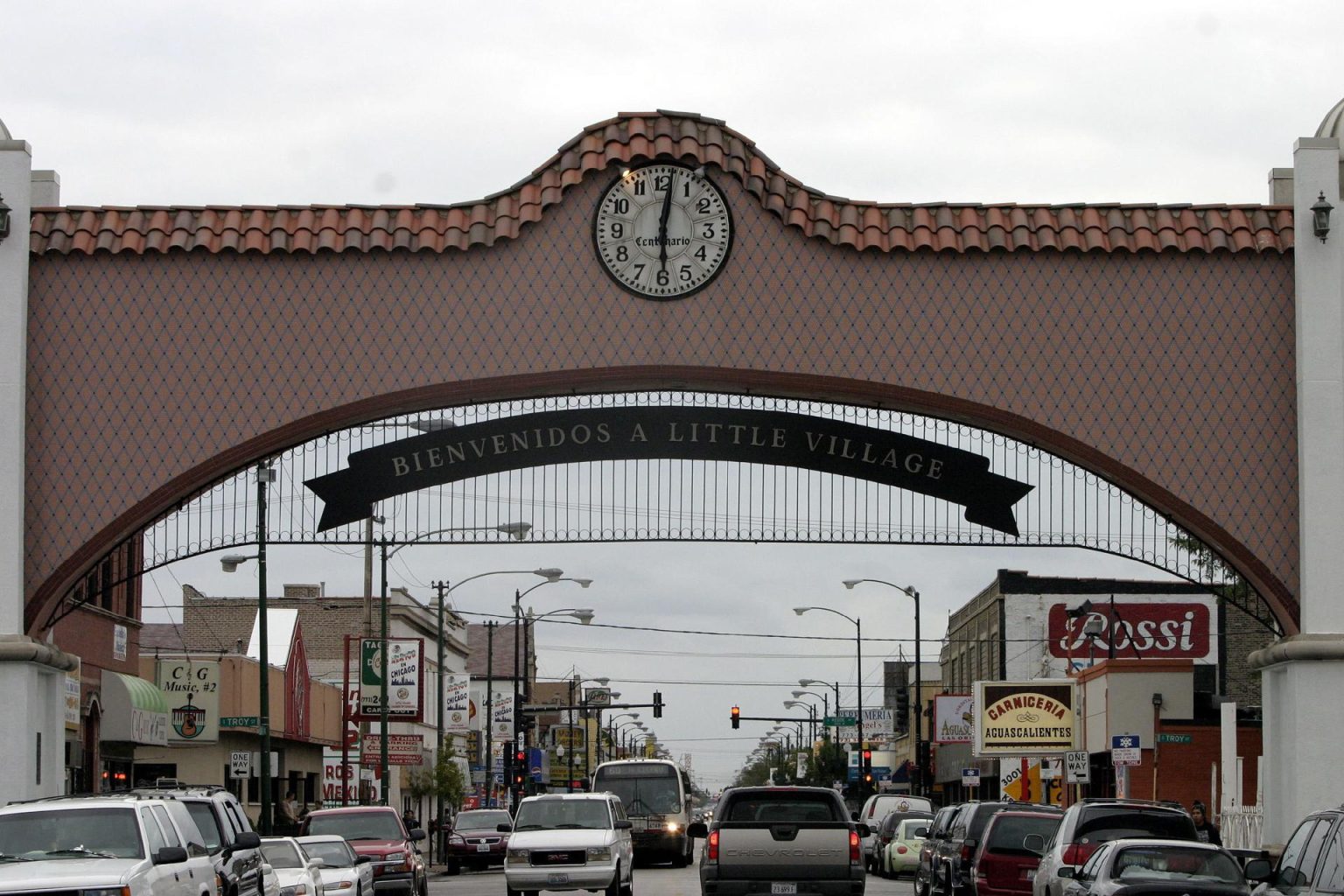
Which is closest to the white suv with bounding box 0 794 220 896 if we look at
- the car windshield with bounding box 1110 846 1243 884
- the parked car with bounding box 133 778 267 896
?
the parked car with bounding box 133 778 267 896

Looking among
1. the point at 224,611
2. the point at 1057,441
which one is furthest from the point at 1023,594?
the point at 1057,441

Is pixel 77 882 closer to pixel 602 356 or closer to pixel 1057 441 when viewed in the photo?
pixel 602 356

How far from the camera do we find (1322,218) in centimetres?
2297

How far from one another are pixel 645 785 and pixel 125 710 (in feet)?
47.2

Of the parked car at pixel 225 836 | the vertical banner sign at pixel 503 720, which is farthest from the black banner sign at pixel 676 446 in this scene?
the vertical banner sign at pixel 503 720

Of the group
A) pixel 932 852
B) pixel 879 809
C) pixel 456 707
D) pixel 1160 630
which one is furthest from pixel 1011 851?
pixel 456 707

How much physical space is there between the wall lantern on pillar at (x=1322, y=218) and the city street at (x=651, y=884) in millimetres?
14245

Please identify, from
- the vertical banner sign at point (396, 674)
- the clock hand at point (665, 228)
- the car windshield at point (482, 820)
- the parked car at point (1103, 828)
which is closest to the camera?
the parked car at point (1103, 828)

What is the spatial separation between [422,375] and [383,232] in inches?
72.3

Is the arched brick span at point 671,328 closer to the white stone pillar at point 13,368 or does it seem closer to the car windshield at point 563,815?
the white stone pillar at point 13,368

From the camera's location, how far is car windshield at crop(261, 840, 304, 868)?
22.4m

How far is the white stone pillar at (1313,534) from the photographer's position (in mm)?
22281

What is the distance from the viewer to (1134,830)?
67.3ft

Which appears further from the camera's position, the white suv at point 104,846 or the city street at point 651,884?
the city street at point 651,884
